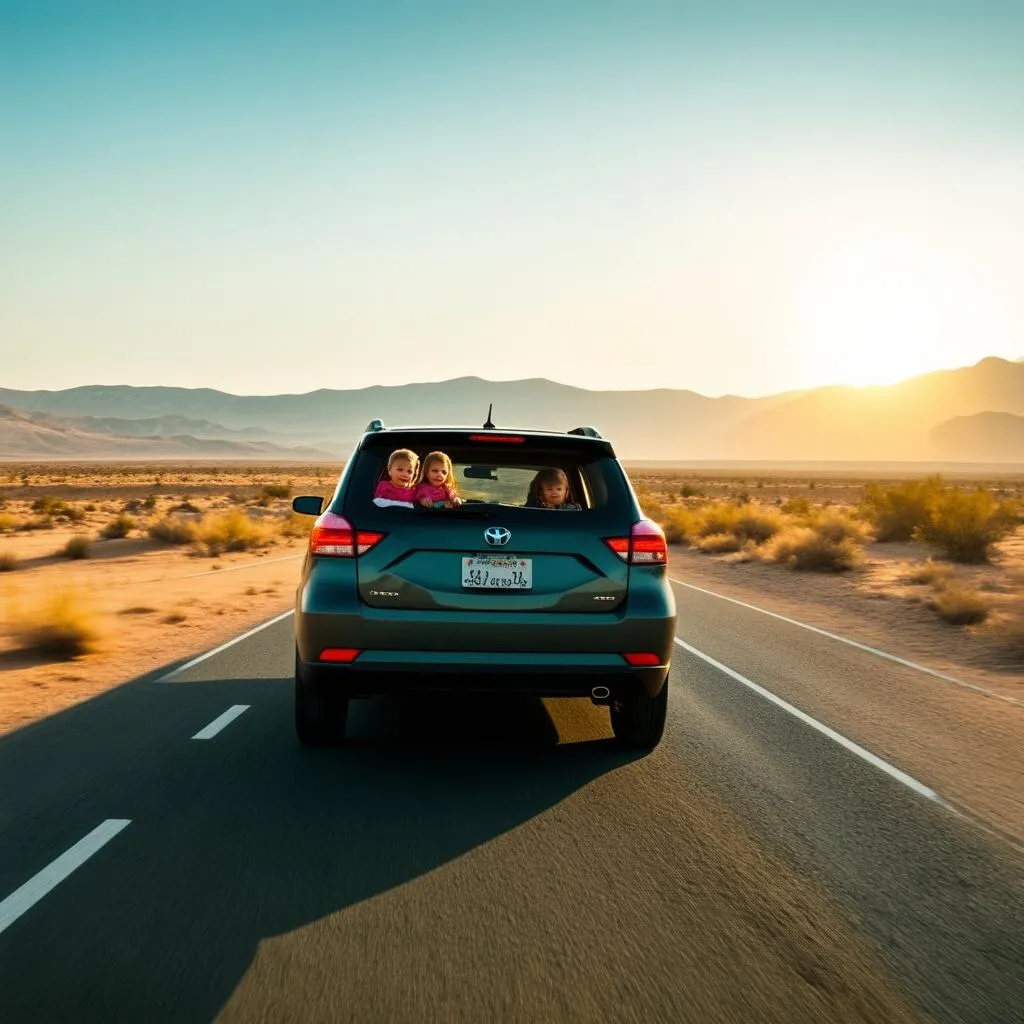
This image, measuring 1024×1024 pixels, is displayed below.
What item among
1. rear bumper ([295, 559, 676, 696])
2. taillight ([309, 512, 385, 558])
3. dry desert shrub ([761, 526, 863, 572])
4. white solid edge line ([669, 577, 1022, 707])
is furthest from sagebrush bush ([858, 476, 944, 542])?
A: taillight ([309, 512, 385, 558])

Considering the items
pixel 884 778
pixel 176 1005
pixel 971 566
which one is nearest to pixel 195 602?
pixel 884 778

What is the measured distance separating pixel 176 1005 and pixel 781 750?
14.9ft

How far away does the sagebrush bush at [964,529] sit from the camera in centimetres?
2270

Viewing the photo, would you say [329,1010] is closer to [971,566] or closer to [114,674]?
[114,674]

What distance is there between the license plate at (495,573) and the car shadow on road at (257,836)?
1093 mm

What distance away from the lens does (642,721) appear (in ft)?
21.8

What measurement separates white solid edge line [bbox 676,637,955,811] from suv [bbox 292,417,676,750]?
1.60 metres

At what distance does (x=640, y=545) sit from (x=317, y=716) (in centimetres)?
219

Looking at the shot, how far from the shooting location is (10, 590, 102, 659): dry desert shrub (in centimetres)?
1116

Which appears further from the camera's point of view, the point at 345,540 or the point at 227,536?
the point at 227,536

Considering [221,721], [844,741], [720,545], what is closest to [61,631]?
[221,721]

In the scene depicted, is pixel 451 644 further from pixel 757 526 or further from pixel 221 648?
pixel 757 526

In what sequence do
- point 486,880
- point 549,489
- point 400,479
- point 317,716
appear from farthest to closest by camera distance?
point 549,489
point 400,479
point 317,716
point 486,880

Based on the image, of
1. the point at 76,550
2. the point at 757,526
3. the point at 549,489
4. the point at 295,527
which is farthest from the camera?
the point at 295,527
